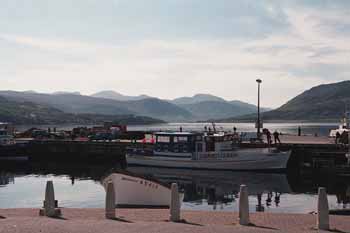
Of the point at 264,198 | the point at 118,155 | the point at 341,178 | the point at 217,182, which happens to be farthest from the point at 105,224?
the point at 118,155

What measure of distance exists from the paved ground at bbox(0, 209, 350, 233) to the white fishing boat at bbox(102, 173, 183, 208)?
6.83 meters

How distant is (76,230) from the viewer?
15570 mm

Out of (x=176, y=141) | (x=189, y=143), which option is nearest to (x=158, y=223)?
(x=189, y=143)

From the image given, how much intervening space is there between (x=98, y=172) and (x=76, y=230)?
37.7 m

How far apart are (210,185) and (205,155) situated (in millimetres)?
9830

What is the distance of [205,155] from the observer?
52.9 meters

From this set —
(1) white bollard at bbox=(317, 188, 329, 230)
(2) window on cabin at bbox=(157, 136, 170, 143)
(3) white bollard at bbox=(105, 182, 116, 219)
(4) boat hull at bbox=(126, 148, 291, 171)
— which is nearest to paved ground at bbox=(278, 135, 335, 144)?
(4) boat hull at bbox=(126, 148, 291, 171)

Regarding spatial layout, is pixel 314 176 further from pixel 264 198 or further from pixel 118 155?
pixel 118 155

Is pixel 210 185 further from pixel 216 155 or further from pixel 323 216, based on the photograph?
pixel 323 216

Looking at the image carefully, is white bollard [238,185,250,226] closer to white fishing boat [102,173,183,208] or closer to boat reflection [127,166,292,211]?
white fishing boat [102,173,183,208]

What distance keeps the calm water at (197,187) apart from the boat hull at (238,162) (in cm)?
98

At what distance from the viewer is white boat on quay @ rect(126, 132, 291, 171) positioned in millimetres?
50562

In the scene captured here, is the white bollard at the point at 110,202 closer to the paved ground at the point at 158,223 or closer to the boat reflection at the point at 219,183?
the paved ground at the point at 158,223

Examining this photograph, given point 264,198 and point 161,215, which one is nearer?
point 161,215
